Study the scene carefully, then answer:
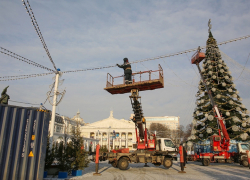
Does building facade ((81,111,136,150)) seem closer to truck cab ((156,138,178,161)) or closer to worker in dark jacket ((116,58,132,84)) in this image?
truck cab ((156,138,178,161))

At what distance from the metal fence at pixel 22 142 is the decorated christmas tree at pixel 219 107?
2045 centimetres

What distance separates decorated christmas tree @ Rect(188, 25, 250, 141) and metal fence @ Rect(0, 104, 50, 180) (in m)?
20.4

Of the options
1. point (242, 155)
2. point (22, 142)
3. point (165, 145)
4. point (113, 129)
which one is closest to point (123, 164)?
point (165, 145)

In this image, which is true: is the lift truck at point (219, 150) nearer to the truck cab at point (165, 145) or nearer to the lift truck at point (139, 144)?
the truck cab at point (165, 145)

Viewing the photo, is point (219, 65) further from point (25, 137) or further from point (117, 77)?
point (25, 137)

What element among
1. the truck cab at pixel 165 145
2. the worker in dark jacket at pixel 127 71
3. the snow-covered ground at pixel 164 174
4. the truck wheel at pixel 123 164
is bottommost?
the snow-covered ground at pixel 164 174

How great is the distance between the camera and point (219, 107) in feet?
78.0

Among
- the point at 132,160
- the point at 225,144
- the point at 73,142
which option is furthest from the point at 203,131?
the point at 73,142

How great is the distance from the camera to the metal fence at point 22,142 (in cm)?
749

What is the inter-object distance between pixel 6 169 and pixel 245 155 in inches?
787

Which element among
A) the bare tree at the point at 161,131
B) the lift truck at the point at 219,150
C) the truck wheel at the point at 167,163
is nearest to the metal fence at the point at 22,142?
the truck wheel at the point at 167,163

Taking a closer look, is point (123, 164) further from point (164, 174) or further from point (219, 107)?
point (219, 107)

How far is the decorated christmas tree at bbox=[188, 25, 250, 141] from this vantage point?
73.9 ft

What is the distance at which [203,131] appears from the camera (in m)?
24.2
